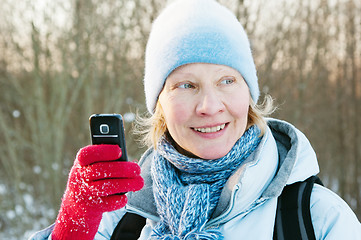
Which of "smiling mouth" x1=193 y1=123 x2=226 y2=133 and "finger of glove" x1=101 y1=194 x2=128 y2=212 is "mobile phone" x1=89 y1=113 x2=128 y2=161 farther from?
"smiling mouth" x1=193 y1=123 x2=226 y2=133

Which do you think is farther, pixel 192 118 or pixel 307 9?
pixel 307 9

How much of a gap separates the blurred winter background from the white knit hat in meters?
3.37

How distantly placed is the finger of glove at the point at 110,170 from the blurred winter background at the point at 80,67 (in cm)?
355

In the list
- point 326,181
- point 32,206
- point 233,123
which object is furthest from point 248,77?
point 326,181

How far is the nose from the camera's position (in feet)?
4.70

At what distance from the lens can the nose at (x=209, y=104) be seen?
143 cm

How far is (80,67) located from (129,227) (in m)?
4.44

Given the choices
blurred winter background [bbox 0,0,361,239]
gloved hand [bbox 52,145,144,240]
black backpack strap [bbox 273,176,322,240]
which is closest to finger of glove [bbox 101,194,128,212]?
gloved hand [bbox 52,145,144,240]

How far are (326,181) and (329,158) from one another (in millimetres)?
554

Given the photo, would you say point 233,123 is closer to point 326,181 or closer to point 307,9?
point 307,9

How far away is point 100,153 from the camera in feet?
4.56

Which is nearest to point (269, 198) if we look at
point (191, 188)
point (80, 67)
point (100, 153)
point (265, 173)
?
point (265, 173)

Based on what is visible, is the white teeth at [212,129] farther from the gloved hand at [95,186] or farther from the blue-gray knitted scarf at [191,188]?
the gloved hand at [95,186]

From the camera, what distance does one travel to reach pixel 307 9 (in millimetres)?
6859
